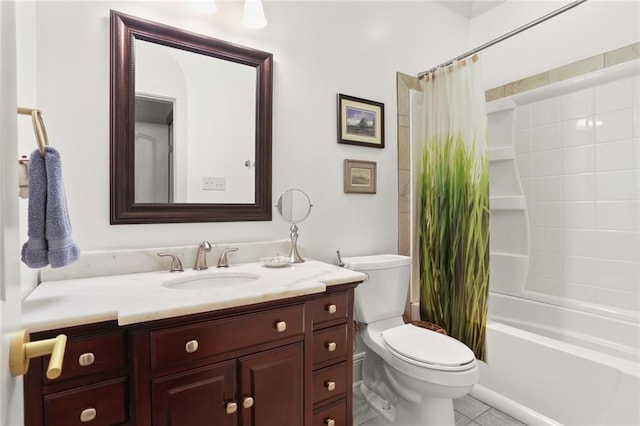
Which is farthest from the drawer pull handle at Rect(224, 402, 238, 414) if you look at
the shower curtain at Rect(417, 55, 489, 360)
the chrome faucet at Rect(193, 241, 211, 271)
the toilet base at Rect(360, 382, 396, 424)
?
the shower curtain at Rect(417, 55, 489, 360)

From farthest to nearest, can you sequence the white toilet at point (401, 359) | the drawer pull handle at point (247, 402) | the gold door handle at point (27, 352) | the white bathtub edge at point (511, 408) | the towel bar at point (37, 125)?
the white bathtub edge at point (511, 408)
the white toilet at point (401, 359)
the drawer pull handle at point (247, 402)
the towel bar at point (37, 125)
the gold door handle at point (27, 352)

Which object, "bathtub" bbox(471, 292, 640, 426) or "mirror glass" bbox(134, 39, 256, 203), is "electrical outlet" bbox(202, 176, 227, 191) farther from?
"bathtub" bbox(471, 292, 640, 426)

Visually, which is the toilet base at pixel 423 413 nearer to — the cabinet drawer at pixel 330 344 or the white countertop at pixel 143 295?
the cabinet drawer at pixel 330 344

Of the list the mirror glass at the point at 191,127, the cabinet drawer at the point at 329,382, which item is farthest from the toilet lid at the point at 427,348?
the mirror glass at the point at 191,127

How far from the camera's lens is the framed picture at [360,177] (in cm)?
204

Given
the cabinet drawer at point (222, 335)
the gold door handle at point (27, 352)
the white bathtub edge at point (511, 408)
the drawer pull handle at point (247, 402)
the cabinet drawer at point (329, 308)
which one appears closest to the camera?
the gold door handle at point (27, 352)

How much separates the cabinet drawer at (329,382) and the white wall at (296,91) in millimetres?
677

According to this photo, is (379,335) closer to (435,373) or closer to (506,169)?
(435,373)

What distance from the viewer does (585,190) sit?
2133 mm

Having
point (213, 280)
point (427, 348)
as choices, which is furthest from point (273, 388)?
point (427, 348)

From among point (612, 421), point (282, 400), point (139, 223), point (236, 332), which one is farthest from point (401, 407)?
point (139, 223)

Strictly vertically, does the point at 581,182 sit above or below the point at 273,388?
above

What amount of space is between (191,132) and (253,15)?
0.64 m

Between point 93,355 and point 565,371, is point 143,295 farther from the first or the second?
point 565,371
